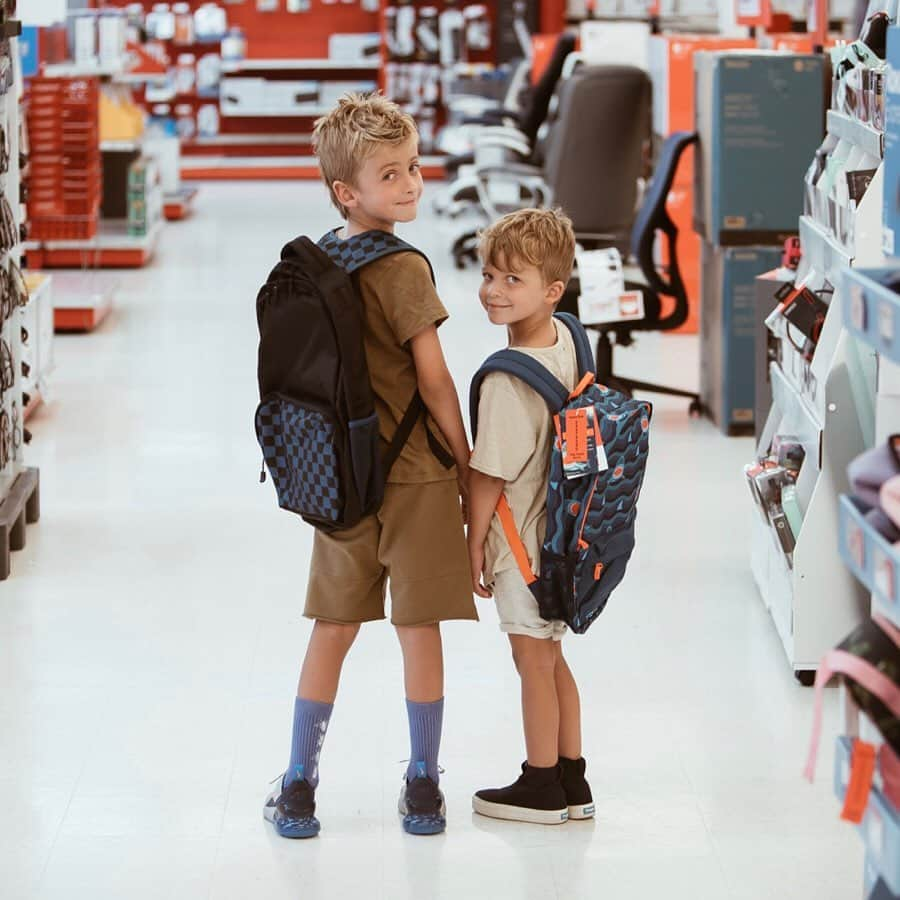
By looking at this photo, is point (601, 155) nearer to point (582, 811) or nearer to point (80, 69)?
point (80, 69)

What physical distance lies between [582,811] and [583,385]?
30.3 inches

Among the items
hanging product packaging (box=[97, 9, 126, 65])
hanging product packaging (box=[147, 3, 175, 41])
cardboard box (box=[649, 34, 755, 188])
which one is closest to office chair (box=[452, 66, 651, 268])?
cardboard box (box=[649, 34, 755, 188])

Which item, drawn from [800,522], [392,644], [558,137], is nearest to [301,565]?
[392,644]

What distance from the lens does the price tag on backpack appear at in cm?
280

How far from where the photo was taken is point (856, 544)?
1.92 m

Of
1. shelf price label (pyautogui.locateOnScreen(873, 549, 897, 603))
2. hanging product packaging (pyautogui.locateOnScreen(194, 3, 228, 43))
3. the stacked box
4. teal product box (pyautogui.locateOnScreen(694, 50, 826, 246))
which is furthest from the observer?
hanging product packaging (pyautogui.locateOnScreen(194, 3, 228, 43))

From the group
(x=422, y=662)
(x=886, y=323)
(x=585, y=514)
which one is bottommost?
(x=422, y=662)

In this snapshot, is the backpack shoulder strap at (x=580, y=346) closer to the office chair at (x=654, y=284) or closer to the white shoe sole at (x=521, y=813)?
the white shoe sole at (x=521, y=813)

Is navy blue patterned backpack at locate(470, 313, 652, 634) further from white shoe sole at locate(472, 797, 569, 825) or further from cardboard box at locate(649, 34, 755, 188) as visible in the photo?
cardboard box at locate(649, 34, 755, 188)

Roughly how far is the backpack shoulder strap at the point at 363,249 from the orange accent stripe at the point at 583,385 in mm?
304

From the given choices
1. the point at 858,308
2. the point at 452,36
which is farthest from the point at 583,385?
the point at 452,36

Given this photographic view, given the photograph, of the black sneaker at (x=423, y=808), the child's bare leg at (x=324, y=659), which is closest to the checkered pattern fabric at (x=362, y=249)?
the child's bare leg at (x=324, y=659)

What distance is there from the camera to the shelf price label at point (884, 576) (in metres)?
1.79

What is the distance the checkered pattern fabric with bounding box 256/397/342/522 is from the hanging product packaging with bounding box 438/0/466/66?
13096 millimetres
